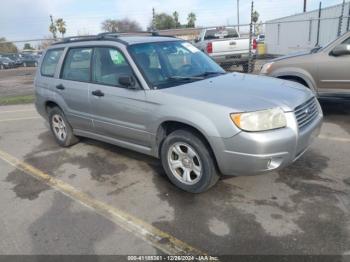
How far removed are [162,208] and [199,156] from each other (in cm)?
71

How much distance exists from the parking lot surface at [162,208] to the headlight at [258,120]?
88 centimetres

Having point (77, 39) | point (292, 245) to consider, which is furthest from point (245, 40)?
point (292, 245)

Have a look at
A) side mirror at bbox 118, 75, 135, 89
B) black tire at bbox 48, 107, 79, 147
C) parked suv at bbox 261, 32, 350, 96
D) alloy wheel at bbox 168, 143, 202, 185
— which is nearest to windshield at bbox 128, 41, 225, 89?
side mirror at bbox 118, 75, 135, 89

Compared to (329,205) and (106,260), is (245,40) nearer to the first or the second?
(329,205)

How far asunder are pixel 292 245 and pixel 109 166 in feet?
9.56

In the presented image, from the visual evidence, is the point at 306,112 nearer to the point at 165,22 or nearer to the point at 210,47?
the point at 210,47

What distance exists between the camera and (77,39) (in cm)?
550

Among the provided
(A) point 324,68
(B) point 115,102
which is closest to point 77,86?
(B) point 115,102

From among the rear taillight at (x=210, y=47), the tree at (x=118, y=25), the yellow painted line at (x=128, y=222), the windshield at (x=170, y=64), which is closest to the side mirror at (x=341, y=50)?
the windshield at (x=170, y=64)

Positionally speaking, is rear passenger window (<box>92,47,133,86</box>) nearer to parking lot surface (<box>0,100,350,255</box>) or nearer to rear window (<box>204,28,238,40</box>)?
parking lot surface (<box>0,100,350,255</box>)

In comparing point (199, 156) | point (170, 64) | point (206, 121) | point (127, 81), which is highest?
point (170, 64)

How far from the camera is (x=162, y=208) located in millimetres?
3746

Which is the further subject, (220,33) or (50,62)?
(220,33)

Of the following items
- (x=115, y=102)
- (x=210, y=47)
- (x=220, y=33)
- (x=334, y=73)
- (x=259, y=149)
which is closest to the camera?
(x=259, y=149)
